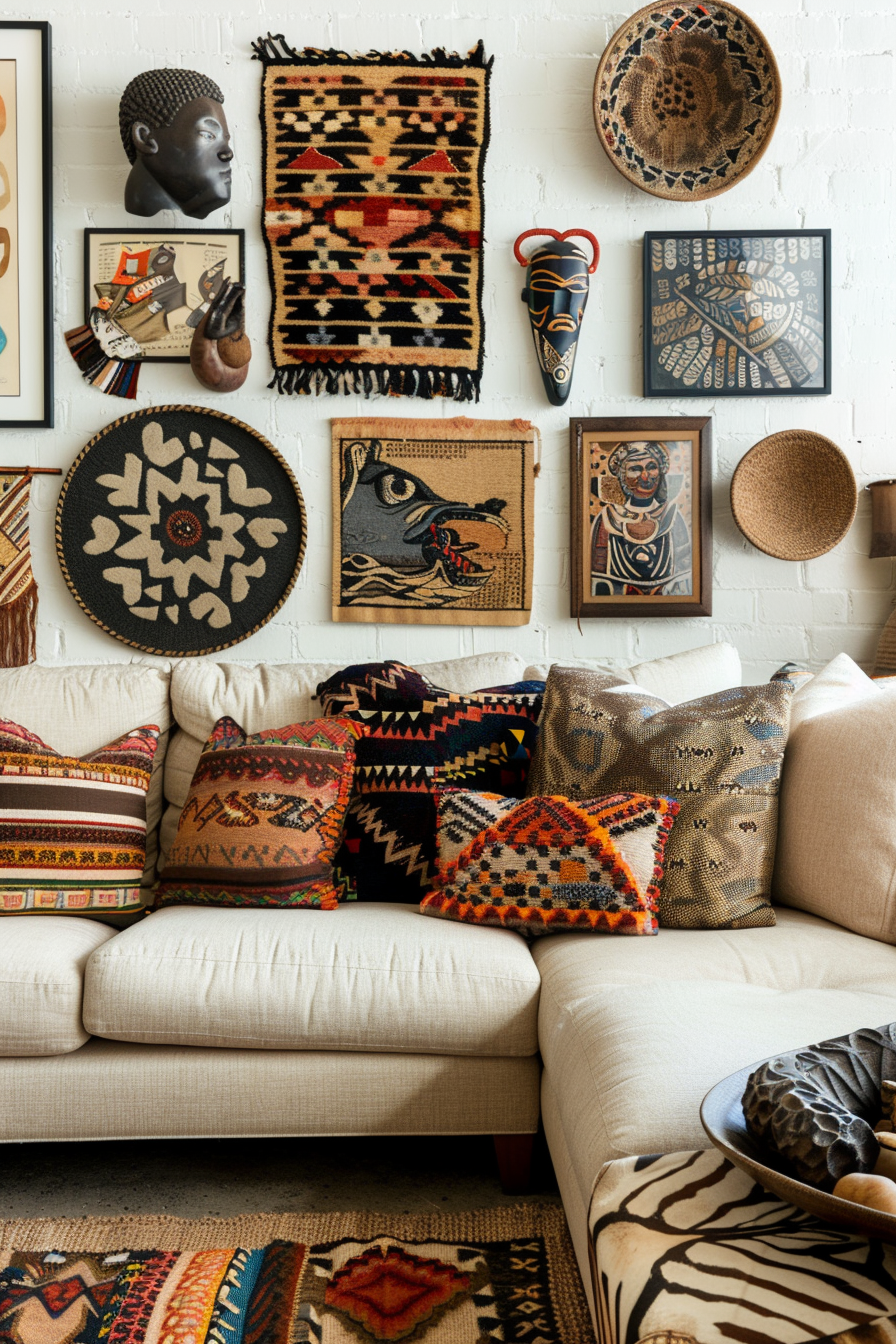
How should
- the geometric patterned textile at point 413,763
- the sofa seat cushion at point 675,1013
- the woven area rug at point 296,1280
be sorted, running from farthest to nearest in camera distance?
the geometric patterned textile at point 413,763
the woven area rug at point 296,1280
the sofa seat cushion at point 675,1013

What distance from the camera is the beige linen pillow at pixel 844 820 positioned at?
1.63m

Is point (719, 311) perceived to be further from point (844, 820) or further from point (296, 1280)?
point (296, 1280)

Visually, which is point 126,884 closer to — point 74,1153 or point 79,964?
point 79,964

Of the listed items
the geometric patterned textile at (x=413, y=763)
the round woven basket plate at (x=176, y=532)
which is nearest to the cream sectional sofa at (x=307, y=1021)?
the geometric patterned textile at (x=413, y=763)

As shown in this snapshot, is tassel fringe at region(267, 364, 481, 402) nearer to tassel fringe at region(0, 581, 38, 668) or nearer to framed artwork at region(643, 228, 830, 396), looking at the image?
framed artwork at region(643, 228, 830, 396)

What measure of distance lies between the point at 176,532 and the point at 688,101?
1639 millimetres

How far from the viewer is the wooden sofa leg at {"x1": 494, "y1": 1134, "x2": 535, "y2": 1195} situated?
1.58 m

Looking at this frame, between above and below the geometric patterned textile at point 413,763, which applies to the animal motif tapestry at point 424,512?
above

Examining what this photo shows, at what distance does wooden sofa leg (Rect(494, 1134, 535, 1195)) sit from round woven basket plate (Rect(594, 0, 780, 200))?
212cm

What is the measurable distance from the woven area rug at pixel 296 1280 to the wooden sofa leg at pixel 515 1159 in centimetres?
5

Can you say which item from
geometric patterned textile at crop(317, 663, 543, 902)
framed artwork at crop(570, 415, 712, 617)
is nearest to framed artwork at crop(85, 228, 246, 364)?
framed artwork at crop(570, 415, 712, 617)

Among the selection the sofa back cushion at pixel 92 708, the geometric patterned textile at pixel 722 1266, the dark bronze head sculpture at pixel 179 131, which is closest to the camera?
the geometric patterned textile at pixel 722 1266

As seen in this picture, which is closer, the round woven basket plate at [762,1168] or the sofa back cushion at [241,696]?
the round woven basket plate at [762,1168]

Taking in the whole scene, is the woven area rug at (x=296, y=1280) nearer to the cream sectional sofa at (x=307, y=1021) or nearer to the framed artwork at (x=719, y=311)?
the cream sectional sofa at (x=307, y=1021)
